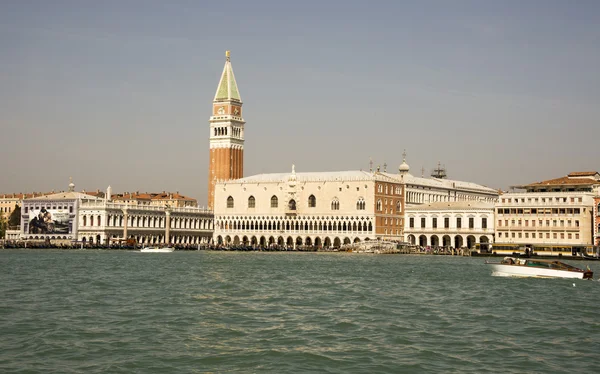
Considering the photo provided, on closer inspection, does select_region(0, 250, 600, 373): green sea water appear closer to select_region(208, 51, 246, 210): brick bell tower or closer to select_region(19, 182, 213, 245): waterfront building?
select_region(19, 182, 213, 245): waterfront building

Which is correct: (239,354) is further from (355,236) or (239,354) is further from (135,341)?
(355,236)

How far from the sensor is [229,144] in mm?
125438

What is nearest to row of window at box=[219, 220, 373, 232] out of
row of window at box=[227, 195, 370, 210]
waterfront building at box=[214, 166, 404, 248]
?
waterfront building at box=[214, 166, 404, 248]

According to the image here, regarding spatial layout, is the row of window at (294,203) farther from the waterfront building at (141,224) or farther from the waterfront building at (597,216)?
the waterfront building at (597,216)

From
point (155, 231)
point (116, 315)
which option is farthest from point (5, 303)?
point (155, 231)

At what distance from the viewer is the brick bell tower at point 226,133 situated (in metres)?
125

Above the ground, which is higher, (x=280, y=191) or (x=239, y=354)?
(x=280, y=191)

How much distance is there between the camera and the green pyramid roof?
416 ft

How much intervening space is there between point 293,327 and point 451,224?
78.9 m

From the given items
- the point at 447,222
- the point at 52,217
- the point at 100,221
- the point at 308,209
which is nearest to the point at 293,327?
the point at 447,222

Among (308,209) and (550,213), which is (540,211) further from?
(308,209)

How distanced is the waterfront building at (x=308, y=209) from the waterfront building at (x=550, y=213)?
16159 millimetres

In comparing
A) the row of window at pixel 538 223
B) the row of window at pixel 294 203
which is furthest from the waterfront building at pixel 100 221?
the row of window at pixel 538 223

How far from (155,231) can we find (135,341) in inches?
3984
